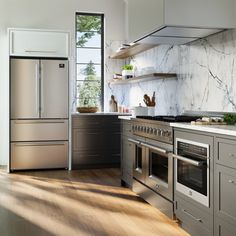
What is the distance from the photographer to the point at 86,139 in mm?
6227

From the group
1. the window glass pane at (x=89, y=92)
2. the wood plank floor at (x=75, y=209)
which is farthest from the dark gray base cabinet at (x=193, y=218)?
the window glass pane at (x=89, y=92)

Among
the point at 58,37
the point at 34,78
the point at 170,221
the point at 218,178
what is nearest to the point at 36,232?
the point at 170,221

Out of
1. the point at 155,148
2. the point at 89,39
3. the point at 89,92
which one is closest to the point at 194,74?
the point at 155,148

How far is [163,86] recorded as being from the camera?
16.9 ft

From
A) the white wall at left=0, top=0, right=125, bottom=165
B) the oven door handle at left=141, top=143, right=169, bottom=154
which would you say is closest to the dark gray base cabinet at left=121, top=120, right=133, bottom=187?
the oven door handle at left=141, top=143, right=169, bottom=154

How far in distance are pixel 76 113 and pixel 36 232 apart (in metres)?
3.32

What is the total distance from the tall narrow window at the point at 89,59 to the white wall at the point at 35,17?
0.13 m

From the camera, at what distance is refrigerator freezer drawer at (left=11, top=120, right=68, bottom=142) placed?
19.4 feet

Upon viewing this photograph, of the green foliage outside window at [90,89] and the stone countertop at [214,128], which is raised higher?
the green foliage outside window at [90,89]

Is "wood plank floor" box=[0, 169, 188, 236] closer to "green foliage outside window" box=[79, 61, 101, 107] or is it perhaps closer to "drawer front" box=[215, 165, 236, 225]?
"drawer front" box=[215, 165, 236, 225]

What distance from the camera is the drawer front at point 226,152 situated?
2.40 metres

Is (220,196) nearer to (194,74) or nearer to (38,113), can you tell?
(194,74)

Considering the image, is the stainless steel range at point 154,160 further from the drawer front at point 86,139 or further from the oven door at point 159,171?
the drawer front at point 86,139

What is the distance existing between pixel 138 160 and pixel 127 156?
1.37 feet
